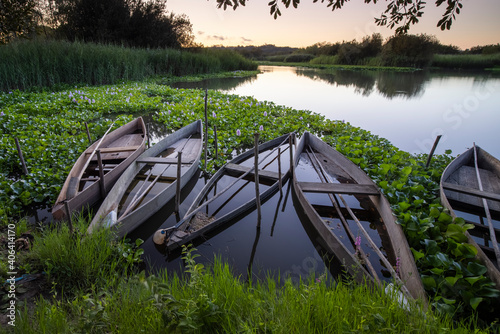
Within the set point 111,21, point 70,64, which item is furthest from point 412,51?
point 70,64

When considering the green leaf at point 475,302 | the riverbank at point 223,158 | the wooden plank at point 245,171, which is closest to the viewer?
the green leaf at point 475,302

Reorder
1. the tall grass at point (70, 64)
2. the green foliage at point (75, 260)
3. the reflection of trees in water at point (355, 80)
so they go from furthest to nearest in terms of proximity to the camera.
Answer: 1. the reflection of trees in water at point (355, 80)
2. the tall grass at point (70, 64)
3. the green foliage at point (75, 260)

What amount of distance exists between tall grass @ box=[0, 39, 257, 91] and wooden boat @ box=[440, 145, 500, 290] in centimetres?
1251

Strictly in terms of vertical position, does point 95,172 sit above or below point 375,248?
above

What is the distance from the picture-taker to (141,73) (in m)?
14.9

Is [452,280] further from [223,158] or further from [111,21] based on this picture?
[111,21]

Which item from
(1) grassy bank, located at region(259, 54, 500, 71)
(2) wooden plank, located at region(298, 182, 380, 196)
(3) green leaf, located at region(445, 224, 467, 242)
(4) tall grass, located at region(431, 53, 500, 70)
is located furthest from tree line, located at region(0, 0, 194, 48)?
(4) tall grass, located at region(431, 53, 500, 70)

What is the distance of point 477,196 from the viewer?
3.47 m

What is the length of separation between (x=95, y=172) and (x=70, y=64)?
900 centimetres

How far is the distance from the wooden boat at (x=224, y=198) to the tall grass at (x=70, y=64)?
9253mm

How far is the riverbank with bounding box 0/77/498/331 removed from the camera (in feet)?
7.03

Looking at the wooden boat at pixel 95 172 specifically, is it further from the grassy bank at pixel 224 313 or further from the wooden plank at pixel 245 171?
the wooden plank at pixel 245 171

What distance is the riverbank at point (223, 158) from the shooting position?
84.4 inches

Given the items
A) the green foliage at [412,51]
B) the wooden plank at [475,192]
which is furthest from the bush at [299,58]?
the wooden plank at [475,192]
